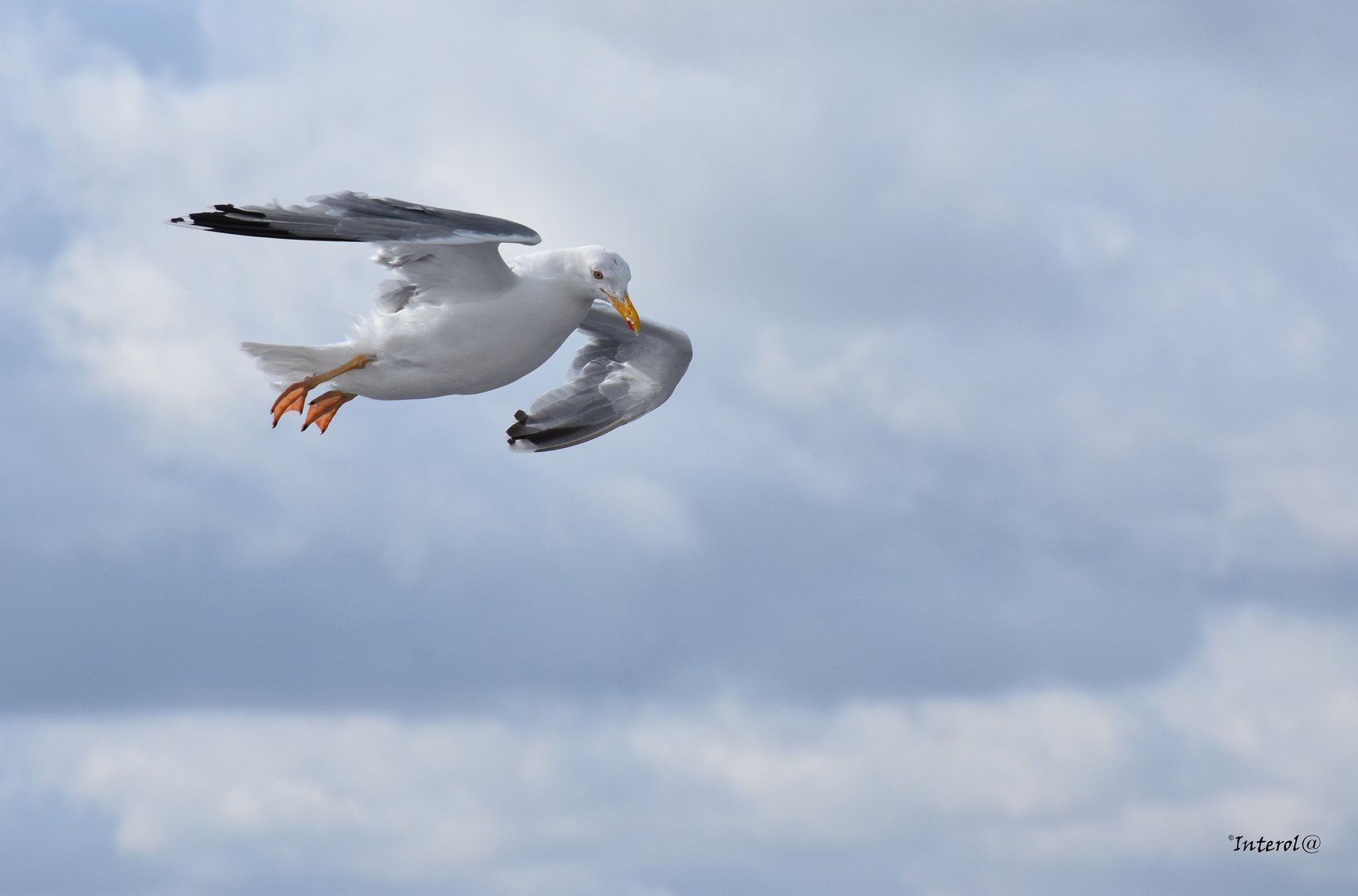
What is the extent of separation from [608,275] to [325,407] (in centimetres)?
468

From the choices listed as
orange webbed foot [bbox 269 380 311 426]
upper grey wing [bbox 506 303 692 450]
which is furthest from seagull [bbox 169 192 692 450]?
upper grey wing [bbox 506 303 692 450]

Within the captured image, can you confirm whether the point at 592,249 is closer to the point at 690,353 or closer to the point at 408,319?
the point at 408,319

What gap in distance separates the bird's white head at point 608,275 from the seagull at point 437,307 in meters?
0.02

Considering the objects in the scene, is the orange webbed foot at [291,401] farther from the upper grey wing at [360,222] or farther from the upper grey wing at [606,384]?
the upper grey wing at [606,384]

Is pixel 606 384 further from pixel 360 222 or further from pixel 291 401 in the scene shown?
pixel 360 222

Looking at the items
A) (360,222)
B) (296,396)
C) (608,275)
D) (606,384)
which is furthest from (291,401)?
(606,384)

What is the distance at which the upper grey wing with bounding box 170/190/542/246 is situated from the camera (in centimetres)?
2017

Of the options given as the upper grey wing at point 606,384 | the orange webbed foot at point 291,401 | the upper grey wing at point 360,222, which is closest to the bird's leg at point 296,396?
the orange webbed foot at point 291,401

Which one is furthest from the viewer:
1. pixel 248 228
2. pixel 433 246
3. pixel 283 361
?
pixel 283 361

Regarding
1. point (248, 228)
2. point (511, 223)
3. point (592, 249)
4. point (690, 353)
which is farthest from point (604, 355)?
point (248, 228)

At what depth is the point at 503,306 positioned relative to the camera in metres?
22.5

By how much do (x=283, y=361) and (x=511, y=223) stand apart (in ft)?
16.1

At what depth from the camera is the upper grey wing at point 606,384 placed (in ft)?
89.2

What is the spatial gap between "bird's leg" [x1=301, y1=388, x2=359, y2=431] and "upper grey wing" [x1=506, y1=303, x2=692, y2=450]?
12.4 feet
